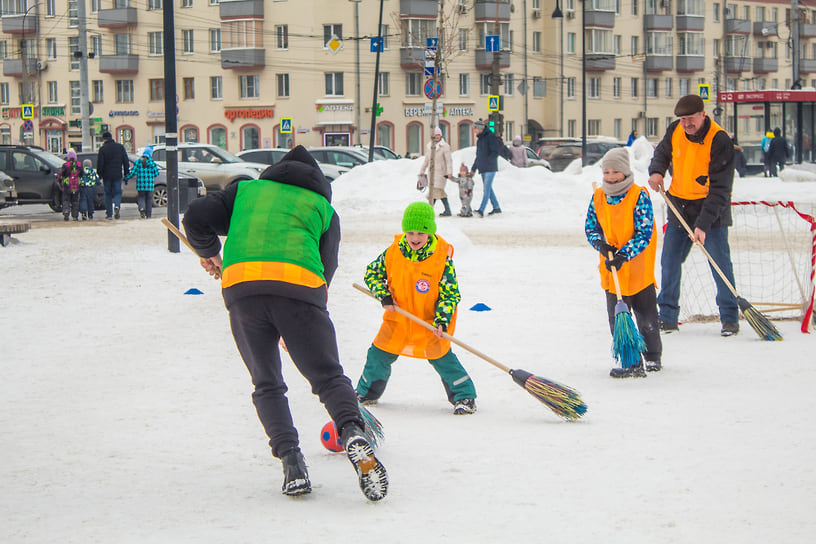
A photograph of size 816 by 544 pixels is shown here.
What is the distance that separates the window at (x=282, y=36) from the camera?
58.8 metres

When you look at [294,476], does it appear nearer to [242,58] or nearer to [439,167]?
[439,167]

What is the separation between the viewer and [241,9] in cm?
5941

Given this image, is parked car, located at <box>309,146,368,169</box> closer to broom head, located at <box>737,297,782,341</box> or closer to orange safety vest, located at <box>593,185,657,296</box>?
broom head, located at <box>737,297,782,341</box>

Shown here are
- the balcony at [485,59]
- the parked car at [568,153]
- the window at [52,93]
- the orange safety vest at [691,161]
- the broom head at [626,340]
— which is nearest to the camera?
the broom head at [626,340]

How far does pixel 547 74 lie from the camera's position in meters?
66.6

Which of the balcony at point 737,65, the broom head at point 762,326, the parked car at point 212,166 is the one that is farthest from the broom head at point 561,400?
the balcony at point 737,65

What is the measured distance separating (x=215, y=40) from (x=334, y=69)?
302 inches

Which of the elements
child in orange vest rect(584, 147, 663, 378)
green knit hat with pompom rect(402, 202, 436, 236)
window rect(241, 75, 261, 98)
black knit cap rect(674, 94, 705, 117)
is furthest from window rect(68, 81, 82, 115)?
green knit hat with pompom rect(402, 202, 436, 236)

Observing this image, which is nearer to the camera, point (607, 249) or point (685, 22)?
point (607, 249)

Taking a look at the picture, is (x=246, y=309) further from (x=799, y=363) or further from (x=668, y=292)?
(x=668, y=292)

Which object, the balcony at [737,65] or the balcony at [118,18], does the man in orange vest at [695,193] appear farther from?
the balcony at [737,65]

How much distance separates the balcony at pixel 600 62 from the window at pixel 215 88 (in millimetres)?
22143

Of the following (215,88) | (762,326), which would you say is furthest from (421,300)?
(215,88)

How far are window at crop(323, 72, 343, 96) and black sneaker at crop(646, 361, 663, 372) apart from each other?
5256cm
